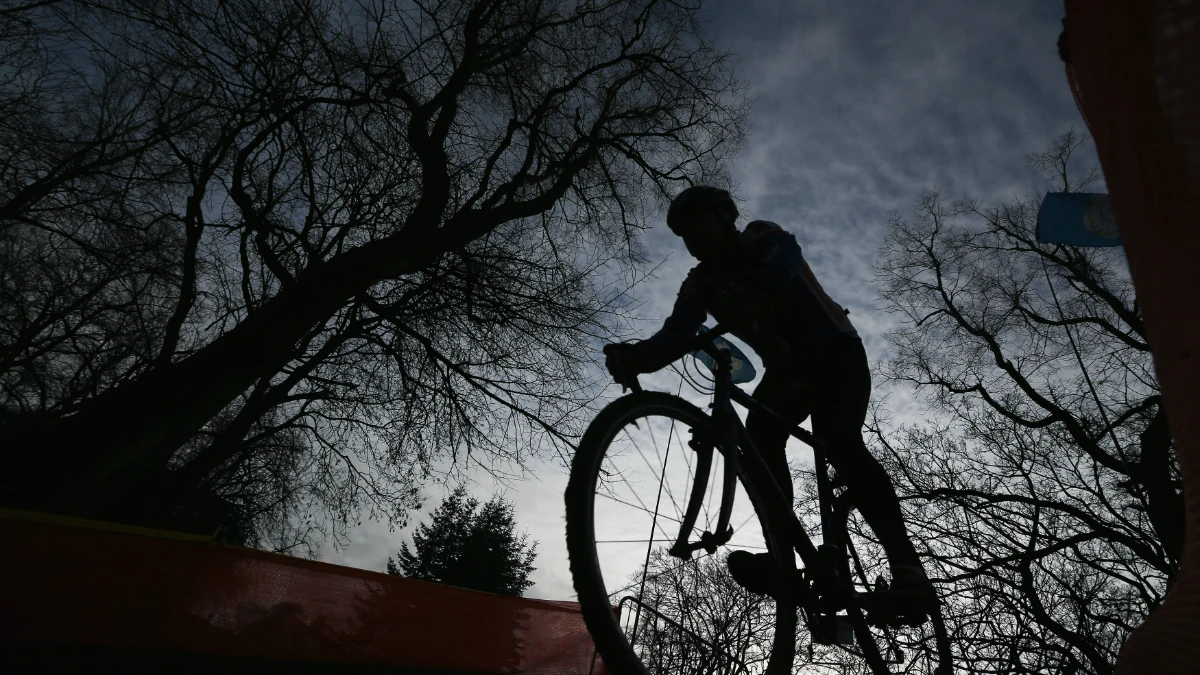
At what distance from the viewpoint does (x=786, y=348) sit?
2393 millimetres

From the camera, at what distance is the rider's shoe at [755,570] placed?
7.13 ft

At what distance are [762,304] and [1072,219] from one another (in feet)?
17.1

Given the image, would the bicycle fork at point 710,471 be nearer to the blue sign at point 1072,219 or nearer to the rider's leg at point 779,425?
the rider's leg at point 779,425

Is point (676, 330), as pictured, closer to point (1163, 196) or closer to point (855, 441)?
point (855, 441)

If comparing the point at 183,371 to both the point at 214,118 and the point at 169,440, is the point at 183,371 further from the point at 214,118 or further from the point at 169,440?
the point at 214,118

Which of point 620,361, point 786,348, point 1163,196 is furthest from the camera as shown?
point 786,348

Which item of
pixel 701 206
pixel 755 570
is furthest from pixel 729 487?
pixel 701 206

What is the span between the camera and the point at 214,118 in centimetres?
643

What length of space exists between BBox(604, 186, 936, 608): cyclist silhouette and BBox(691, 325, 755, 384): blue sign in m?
0.08

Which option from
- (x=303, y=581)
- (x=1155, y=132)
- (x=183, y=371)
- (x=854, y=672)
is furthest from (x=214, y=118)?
(x=854, y=672)

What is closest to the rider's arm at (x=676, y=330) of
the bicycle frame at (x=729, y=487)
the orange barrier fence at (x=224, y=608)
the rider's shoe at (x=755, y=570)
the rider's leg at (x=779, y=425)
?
the bicycle frame at (x=729, y=487)

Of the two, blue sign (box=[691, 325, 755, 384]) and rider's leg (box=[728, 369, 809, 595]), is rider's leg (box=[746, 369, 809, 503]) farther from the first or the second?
blue sign (box=[691, 325, 755, 384])

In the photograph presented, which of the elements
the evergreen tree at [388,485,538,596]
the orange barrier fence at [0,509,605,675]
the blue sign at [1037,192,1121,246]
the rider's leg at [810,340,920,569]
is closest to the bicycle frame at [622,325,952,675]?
the rider's leg at [810,340,920,569]

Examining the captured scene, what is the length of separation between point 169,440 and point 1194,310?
632 centimetres
